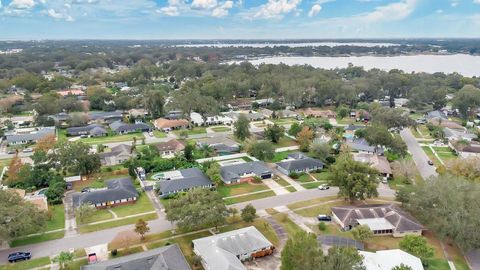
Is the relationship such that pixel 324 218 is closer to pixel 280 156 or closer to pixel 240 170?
pixel 240 170

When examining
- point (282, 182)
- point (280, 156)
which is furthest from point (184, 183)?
point (280, 156)

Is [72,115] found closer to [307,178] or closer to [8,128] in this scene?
[8,128]

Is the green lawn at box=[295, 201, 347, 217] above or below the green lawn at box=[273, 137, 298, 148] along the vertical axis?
above

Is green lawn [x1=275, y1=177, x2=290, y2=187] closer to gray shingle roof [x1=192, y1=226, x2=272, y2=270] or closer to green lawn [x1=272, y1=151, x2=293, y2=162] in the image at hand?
green lawn [x1=272, y1=151, x2=293, y2=162]

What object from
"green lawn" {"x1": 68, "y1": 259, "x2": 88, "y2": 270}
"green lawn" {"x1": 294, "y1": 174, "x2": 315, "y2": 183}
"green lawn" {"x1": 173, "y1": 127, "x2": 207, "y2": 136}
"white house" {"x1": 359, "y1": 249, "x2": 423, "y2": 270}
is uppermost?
"white house" {"x1": 359, "y1": 249, "x2": 423, "y2": 270}

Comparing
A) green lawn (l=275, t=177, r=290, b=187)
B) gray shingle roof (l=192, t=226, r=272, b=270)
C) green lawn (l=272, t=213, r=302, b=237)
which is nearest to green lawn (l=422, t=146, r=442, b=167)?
green lawn (l=275, t=177, r=290, b=187)

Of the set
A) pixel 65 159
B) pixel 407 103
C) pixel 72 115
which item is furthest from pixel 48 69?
pixel 407 103
